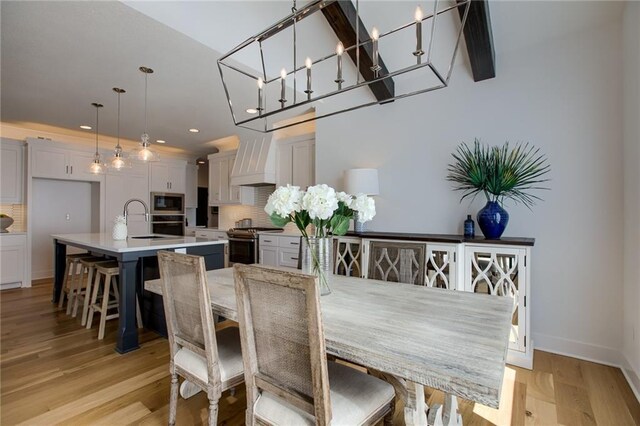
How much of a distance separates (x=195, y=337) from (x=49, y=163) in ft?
17.2

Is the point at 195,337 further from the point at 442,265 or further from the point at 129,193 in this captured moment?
the point at 129,193

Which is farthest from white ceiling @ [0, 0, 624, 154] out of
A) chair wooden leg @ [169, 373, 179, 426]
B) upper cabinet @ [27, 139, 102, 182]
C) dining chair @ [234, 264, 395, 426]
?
chair wooden leg @ [169, 373, 179, 426]

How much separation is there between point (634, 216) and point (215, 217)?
268 inches

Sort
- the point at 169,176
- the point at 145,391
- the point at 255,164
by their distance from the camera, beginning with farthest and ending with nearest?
the point at 169,176, the point at 255,164, the point at 145,391

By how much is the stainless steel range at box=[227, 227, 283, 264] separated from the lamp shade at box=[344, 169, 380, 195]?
6.73 ft

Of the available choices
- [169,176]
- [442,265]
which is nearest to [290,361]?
[442,265]

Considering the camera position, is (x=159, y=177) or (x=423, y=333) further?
(x=159, y=177)

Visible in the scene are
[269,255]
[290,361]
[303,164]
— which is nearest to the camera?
[290,361]

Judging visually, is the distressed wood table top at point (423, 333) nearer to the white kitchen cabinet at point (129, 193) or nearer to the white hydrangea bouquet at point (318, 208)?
the white hydrangea bouquet at point (318, 208)

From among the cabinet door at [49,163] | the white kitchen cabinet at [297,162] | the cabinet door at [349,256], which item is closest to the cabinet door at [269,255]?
the white kitchen cabinet at [297,162]

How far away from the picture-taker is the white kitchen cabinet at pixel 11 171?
458 centimetres

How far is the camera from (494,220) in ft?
8.38

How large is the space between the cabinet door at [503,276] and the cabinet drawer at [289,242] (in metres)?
2.26

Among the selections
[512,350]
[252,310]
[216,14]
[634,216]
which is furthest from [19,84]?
[634,216]
